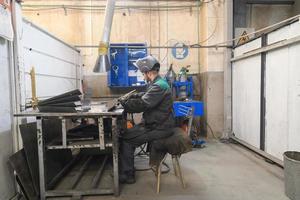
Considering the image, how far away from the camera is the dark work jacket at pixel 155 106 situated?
8.87 ft

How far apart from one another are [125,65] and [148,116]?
2.58 metres

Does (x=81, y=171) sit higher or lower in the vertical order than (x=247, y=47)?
lower

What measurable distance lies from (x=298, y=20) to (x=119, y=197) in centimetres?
289

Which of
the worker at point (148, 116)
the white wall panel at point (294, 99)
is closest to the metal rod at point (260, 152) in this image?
the white wall panel at point (294, 99)

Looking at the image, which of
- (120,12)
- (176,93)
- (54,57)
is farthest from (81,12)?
(176,93)

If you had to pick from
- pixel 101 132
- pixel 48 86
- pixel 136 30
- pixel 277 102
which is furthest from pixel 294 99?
pixel 136 30

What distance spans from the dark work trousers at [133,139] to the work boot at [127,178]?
0.12ft

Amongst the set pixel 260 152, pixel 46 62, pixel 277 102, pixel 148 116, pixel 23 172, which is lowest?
pixel 260 152

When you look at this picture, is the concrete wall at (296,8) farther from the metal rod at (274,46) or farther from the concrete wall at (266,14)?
the metal rod at (274,46)

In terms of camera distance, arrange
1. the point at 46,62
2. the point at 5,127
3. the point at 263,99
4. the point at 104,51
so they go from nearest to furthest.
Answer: the point at 5,127, the point at 46,62, the point at 263,99, the point at 104,51

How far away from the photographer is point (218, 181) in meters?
2.96

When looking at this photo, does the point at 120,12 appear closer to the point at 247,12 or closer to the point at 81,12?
the point at 81,12

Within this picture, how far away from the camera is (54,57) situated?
3.88 m

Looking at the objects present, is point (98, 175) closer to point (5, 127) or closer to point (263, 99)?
point (5, 127)
